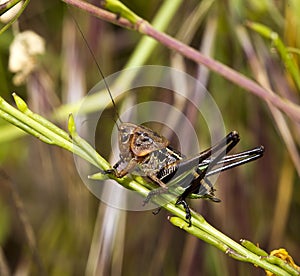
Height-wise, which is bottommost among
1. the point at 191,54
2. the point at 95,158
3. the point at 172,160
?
the point at 95,158

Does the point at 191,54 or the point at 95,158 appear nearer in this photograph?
the point at 95,158

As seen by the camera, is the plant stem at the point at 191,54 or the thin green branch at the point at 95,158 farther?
the plant stem at the point at 191,54

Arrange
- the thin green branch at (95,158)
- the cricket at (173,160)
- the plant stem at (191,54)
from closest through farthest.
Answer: the thin green branch at (95,158)
the cricket at (173,160)
the plant stem at (191,54)

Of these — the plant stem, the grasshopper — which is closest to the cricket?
the grasshopper

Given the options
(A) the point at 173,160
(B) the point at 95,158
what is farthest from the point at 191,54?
(B) the point at 95,158

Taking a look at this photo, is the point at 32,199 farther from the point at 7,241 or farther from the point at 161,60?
the point at 161,60

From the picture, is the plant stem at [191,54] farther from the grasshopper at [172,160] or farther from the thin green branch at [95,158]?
the thin green branch at [95,158]

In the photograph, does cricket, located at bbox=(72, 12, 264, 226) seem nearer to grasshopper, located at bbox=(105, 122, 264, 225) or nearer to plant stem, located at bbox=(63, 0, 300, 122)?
grasshopper, located at bbox=(105, 122, 264, 225)

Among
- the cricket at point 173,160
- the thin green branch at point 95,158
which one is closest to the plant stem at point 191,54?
the cricket at point 173,160

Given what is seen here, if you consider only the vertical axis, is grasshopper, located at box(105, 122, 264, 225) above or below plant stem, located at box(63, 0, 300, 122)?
below

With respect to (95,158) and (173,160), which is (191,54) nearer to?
(173,160)
